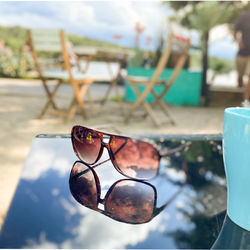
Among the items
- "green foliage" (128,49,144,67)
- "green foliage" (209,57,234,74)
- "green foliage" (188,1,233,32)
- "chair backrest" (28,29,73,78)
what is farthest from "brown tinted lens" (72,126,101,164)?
"green foliage" (209,57,234,74)

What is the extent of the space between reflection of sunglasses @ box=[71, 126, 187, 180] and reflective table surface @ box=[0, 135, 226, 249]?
1.2 inches

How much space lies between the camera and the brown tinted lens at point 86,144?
0.63 meters

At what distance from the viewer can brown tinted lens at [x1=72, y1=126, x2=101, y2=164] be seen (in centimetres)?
63

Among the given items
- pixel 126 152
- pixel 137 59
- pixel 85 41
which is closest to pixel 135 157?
pixel 126 152

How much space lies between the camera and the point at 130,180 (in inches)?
24.6

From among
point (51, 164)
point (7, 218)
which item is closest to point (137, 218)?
point (7, 218)

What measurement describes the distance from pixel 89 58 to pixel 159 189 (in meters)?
3.60

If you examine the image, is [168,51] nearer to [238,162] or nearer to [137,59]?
[238,162]

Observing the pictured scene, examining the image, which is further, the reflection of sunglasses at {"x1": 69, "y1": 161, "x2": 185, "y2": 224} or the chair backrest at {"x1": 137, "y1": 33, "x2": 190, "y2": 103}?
the chair backrest at {"x1": 137, "y1": 33, "x2": 190, "y2": 103}

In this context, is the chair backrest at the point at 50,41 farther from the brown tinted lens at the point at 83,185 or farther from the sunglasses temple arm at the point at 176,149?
the brown tinted lens at the point at 83,185

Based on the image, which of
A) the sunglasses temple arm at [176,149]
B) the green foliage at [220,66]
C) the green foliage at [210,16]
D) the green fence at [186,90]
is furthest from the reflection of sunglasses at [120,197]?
the green foliage at [220,66]

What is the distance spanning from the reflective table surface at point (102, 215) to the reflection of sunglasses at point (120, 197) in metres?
0.01

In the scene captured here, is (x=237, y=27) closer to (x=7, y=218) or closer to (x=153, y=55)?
(x=153, y=55)

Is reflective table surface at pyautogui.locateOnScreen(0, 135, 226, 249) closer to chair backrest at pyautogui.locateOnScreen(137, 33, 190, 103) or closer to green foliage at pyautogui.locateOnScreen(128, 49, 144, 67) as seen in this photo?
chair backrest at pyautogui.locateOnScreen(137, 33, 190, 103)
